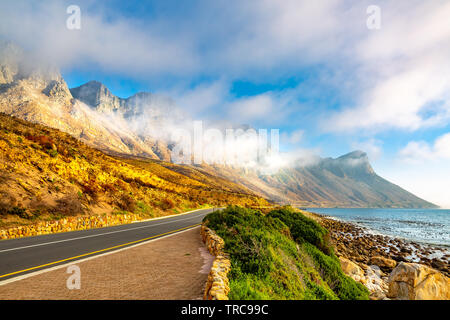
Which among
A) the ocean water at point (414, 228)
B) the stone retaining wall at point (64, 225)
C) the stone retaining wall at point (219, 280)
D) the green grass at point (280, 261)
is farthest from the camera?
Result: the ocean water at point (414, 228)

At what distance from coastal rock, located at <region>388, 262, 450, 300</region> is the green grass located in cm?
171

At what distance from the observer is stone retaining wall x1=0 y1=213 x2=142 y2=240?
44.2 ft

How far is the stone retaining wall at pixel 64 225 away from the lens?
1347cm

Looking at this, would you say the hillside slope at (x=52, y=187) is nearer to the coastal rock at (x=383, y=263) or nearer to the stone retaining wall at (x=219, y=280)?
the stone retaining wall at (x=219, y=280)

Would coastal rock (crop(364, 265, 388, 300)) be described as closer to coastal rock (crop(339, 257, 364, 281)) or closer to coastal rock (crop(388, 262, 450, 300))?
coastal rock (crop(339, 257, 364, 281))

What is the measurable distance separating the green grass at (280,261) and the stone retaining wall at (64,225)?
438 inches

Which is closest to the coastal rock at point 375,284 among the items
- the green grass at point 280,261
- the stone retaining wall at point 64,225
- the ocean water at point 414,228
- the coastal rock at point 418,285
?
the coastal rock at point 418,285

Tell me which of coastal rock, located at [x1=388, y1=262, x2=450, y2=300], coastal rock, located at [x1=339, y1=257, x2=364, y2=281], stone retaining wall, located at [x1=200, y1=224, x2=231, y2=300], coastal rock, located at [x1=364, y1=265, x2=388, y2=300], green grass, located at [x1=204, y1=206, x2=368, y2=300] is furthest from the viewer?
coastal rock, located at [x1=339, y1=257, x2=364, y2=281]

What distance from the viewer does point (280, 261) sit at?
8031 millimetres

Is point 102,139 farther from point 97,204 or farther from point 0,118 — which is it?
point 97,204

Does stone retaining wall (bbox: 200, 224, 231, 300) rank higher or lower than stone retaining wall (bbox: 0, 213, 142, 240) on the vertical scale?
higher

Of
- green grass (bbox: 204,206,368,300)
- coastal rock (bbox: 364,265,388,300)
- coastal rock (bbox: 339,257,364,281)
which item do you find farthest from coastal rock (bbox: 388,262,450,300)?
coastal rock (bbox: 339,257,364,281)
